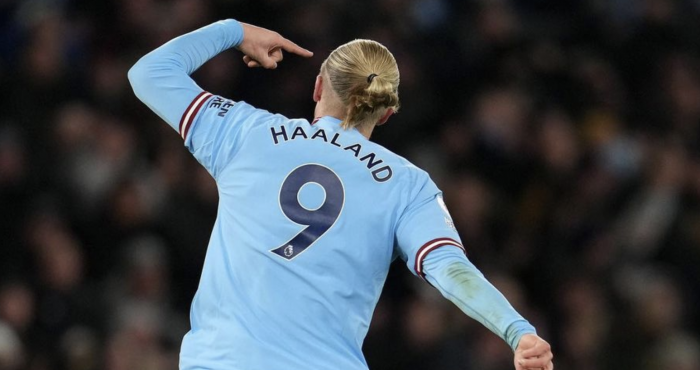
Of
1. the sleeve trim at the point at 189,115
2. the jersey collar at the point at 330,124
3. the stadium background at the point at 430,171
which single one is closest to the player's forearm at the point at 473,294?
the jersey collar at the point at 330,124

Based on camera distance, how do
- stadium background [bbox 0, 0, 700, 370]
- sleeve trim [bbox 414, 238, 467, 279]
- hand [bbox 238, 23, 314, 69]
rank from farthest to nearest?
stadium background [bbox 0, 0, 700, 370] < hand [bbox 238, 23, 314, 69] < sleeve trim [bbox 414, 238, 467, 279]

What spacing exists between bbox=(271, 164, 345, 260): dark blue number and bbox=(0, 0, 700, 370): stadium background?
3649 millimetres

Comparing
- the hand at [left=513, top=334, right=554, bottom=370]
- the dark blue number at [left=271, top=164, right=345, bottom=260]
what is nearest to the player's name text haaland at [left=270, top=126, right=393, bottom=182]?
the dark blue number at [left=271, top=164, right=345, bottom=260]

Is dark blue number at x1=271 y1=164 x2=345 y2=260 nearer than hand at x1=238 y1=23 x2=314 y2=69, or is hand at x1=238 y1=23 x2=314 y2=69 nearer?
dark blue number at x1=271 y1=164 x2=345 y2=260

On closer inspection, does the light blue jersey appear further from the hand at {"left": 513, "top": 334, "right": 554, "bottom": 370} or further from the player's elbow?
the hand at {"left": 513, "top": 334, "right": 554, "bottom": 370}

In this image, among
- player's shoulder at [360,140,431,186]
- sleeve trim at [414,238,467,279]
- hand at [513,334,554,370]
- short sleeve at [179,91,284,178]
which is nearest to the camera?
hand at [513,334,554,370]

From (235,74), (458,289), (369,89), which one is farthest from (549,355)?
(235,74)

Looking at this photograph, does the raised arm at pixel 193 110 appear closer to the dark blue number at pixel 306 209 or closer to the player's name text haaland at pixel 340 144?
the player's name text haaland at pixel 340 144

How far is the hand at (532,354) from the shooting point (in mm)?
3277

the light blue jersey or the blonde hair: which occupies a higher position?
the blonde hair

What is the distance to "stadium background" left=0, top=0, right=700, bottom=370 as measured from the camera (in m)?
7.47

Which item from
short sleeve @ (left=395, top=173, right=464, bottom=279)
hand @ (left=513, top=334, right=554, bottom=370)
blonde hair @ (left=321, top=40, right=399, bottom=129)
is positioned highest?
blonde hair @ (left=321, top=40, right=399, bottom=129)

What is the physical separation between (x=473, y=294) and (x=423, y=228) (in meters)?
0.31

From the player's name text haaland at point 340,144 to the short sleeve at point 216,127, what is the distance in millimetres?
81
